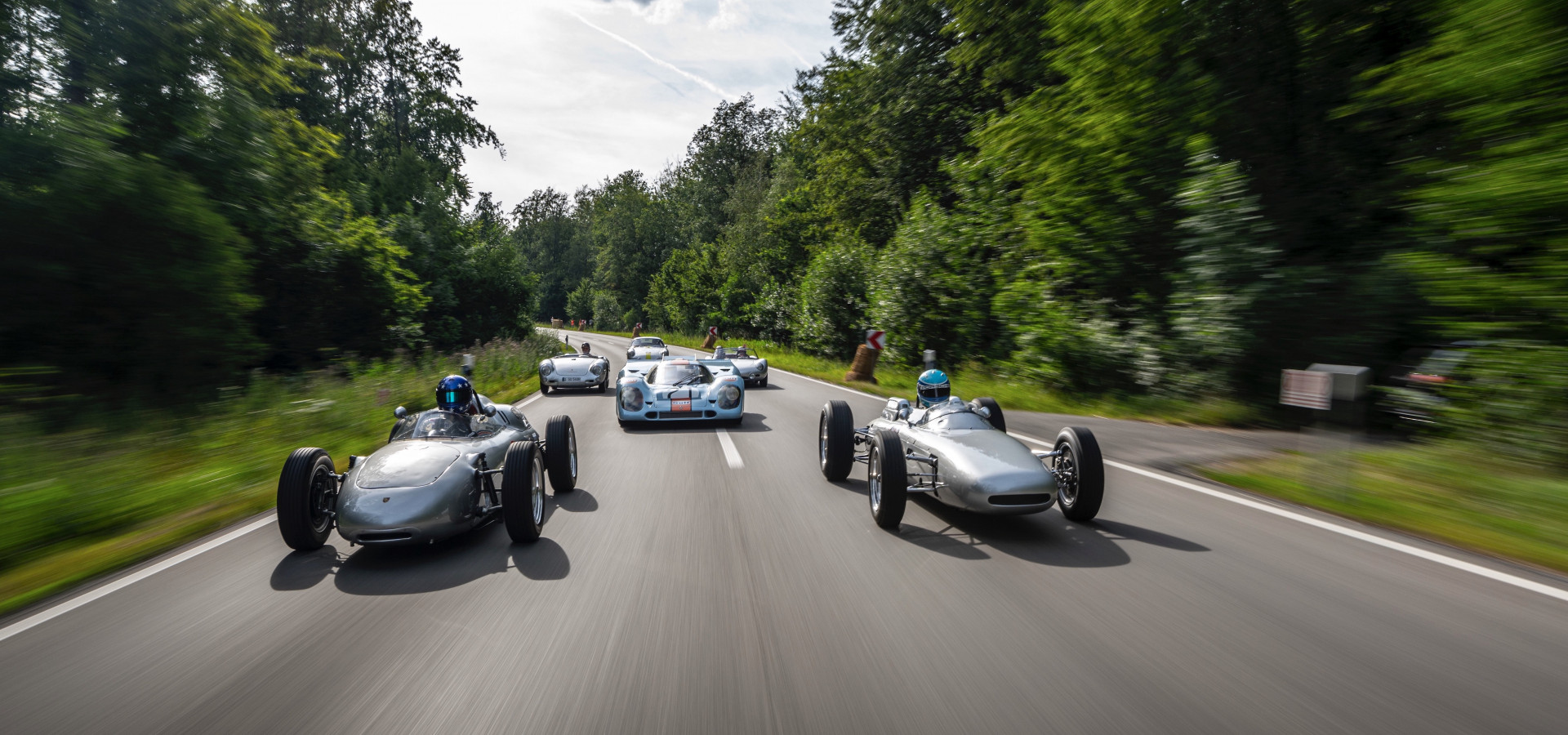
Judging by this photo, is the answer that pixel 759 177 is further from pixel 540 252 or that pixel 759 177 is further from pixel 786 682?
pixel 540 252

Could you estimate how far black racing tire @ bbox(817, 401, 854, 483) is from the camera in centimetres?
788

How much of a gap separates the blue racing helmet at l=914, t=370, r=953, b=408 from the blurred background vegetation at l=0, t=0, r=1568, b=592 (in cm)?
487

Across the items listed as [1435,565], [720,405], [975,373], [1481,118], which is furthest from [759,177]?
[1435,565]

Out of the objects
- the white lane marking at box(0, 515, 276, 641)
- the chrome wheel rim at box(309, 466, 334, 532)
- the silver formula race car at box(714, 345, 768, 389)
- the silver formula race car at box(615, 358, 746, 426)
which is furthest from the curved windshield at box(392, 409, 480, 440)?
the silver formula race car at box(714, 345, 768, 389)

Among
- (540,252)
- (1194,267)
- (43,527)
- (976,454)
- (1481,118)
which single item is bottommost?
(43,527)

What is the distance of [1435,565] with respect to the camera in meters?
4.94

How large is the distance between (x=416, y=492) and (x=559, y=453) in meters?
2.10

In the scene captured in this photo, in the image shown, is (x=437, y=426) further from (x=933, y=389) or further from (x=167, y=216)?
(x=167, y=216)

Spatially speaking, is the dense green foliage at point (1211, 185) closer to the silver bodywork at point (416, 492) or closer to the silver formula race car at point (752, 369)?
the silver formula race car at point (752, 369)

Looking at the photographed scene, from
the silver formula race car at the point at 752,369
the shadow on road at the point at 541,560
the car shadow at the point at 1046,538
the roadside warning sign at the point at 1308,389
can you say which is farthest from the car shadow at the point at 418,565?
the silver formula race car at the point at 752,369

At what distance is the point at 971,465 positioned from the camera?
600cm

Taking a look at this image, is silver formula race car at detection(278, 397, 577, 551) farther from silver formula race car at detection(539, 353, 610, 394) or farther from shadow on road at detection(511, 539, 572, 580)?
silver formula race car at detection(539, 353, 610, 394)

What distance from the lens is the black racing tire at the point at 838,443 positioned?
7.88 metres

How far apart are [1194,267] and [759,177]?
47.0m
